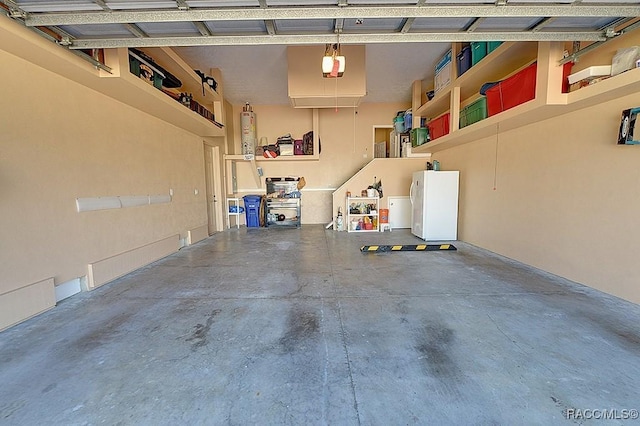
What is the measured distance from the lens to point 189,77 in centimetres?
522

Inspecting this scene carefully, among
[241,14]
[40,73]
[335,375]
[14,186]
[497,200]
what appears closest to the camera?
[335,375]

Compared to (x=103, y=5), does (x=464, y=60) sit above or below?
above

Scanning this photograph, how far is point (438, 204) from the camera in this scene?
232 inches

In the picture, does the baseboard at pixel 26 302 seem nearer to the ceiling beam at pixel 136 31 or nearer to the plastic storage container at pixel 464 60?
the ceiling beam at pixel 136 31

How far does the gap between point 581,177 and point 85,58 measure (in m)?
5.73

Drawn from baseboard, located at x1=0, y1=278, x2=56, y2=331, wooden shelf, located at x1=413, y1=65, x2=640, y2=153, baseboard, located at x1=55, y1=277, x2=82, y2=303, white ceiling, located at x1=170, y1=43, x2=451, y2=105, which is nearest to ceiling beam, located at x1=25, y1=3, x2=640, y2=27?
wooden shelf, located at x1=413, y1=65, x2=640, y2=153

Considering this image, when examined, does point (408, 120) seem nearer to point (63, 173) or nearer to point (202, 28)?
point (202, 28)

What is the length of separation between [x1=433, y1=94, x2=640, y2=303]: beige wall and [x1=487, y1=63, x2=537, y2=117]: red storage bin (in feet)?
1.71

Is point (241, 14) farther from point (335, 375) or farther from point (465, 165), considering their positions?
point (465, 165)

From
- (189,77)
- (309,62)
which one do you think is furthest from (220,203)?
(309,62)

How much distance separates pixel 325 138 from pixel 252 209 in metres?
3.20

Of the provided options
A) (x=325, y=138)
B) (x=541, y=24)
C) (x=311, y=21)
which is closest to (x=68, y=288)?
(x=311, y=21)

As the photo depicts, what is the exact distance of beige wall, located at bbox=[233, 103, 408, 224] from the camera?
27.6ft

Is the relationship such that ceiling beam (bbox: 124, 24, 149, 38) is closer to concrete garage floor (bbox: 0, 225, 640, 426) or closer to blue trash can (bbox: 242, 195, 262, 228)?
concrete garage floor (bbox: 0, 225, 640, 426)
